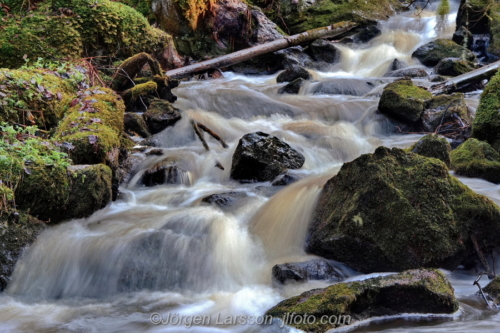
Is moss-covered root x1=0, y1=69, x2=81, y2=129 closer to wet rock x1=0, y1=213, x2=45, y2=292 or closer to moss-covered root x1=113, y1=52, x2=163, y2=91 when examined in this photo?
wet rock x1=0, y1=213, x2=45, y2=292

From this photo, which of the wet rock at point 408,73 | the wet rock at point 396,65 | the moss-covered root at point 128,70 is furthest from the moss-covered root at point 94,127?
the wet rock at point 396,65

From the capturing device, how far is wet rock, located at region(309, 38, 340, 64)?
13.0 m

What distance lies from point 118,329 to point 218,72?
910 centimetres

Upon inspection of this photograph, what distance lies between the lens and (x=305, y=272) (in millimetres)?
3826

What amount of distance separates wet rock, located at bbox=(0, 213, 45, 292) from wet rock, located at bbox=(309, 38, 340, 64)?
10.2 meters

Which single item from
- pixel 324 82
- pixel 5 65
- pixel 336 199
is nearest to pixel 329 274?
pixel 336 199

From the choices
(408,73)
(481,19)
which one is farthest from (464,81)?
(481,19)

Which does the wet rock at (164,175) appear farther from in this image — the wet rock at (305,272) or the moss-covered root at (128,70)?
the wet rock at (305,272)

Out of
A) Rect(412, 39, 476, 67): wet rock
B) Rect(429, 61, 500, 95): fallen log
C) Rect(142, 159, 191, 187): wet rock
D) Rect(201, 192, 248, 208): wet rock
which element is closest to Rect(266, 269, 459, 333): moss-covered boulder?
Rect(201, 192, 248, 208): wet rock

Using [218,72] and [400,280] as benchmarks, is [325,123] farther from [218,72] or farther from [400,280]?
[400,280]

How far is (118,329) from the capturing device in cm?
339

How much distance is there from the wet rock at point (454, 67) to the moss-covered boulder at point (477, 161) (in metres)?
5.26

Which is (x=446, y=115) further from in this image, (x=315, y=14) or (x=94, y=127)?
(x=315, y=14)

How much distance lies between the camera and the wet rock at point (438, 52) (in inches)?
463
